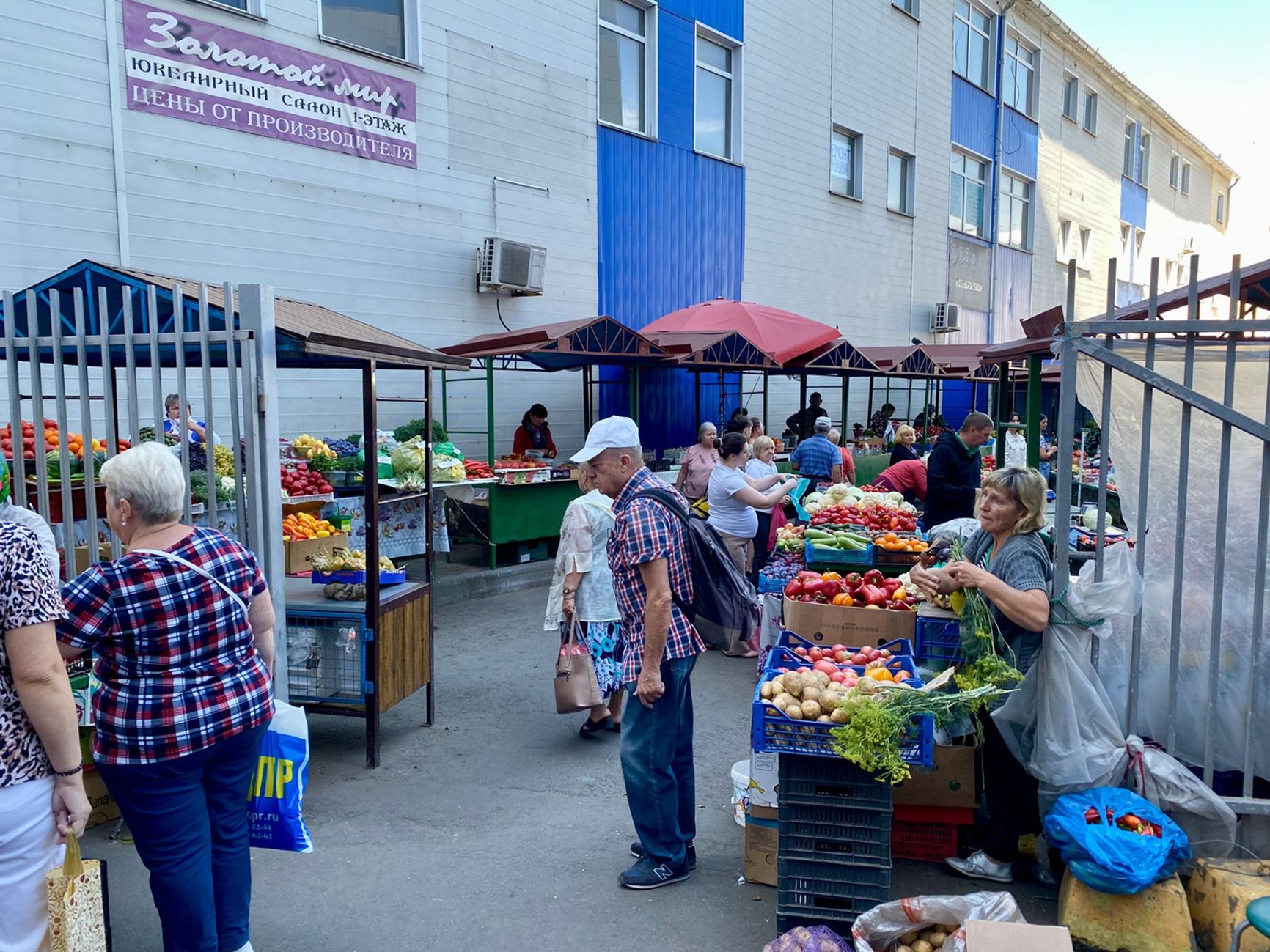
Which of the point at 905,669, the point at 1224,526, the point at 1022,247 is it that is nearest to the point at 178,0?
the point at 905,669

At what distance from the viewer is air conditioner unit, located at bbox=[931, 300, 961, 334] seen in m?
22.3

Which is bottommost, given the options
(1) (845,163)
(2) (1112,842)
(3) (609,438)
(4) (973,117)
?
(2) (1112,842)

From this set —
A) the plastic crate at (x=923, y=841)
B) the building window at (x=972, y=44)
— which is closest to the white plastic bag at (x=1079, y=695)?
the plastic crate at (x=923, y=841)

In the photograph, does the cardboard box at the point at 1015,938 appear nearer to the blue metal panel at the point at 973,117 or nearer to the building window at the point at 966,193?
the building window at the point at 966,193

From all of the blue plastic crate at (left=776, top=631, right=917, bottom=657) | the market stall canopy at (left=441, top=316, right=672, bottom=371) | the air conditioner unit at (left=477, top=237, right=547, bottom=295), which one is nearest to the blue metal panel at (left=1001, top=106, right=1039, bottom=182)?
the air conditioner unit at (left=477, top=237, right=547, bottom=295)

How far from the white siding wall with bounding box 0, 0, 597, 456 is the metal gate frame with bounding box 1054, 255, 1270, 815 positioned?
8.67 meters

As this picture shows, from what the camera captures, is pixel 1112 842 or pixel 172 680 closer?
pixel 172 680

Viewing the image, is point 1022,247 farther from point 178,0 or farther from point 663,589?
point 663,589

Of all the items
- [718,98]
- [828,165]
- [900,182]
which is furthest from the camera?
[900,182]

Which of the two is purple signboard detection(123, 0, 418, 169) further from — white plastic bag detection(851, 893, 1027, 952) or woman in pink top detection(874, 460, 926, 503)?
white plastic bag detection(851, 893, 1027, 952)

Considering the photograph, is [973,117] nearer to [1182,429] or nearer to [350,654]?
[1182,429]

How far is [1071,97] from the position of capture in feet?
90.4

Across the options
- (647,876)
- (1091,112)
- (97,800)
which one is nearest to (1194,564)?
(647,876)

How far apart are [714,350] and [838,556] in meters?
5.95
